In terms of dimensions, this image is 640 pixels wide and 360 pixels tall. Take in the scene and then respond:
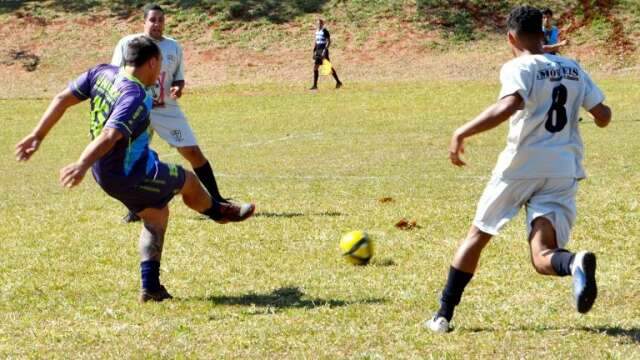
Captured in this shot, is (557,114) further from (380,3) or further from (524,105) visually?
(380,3)

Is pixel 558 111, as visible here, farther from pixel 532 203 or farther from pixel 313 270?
pixel 313 270

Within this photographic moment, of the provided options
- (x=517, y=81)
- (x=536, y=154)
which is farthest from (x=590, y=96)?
(x=517, y=81)

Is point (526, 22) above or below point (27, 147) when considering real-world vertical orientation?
above

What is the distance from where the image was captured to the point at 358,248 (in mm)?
7922

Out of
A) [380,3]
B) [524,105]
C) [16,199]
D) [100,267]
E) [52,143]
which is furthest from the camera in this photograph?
[380,3]

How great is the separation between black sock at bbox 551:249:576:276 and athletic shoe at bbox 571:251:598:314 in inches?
3.6

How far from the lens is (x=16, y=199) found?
12.8m

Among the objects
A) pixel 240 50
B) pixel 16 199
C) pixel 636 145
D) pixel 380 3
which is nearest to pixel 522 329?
pixel 16 199

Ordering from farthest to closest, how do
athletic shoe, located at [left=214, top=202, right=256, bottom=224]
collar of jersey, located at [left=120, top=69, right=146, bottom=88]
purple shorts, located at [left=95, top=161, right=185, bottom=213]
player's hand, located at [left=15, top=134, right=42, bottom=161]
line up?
athletic shoe, located at [left=214, top=202, right=256, bottom=224] < player's hand, located at [left=15, top=134, right=42, bottom=161] < purple shorts, located at [left=95, top=161, right=185, bottom=213] < collar of jersey, located at [left=120, top=69, right=146, bottom=88]

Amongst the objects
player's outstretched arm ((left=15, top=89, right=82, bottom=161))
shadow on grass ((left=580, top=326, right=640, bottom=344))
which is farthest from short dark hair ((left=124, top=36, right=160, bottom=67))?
shadow on grass ((left=580, top=326, right=640, bottom=344))

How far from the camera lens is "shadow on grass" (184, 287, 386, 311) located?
6754 millimetres

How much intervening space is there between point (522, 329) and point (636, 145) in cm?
1075

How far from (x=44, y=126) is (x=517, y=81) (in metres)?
3.19

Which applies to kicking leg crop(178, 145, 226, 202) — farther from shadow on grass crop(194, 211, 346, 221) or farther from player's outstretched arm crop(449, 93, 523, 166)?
player's outstretched arm crop(449, 93, 523, 166)
